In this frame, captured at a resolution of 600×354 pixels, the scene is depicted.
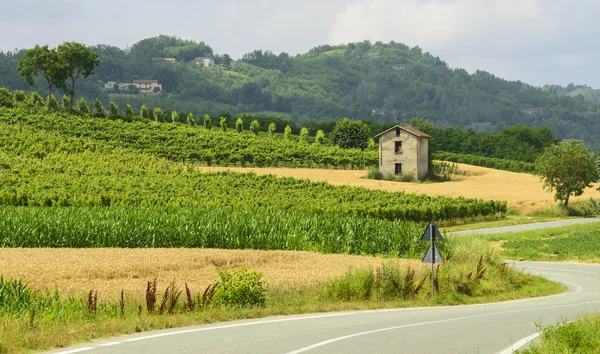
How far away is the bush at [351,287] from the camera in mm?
23469

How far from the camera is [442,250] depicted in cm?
3672

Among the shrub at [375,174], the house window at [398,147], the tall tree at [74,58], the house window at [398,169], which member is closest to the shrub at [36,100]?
the tall tree at [74,58]

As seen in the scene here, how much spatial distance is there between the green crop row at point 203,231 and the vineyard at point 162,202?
52 millimetres

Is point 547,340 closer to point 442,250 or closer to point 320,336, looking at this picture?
point 320,336

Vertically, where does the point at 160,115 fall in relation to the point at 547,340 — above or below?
above

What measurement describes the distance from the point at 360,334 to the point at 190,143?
85.6 m

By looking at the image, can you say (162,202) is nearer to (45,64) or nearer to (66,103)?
(45,64)

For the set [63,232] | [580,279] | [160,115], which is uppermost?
[160,115]

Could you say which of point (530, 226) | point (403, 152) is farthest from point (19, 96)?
point (530, 226)

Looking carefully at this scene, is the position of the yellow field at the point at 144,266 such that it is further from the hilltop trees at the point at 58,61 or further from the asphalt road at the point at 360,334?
the hilltop trees at the point at 58,61

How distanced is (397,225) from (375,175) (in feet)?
182

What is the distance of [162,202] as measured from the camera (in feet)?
187

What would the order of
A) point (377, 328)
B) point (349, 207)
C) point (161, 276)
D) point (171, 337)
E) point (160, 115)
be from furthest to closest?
point (160, 115) → point (349, 207) → point (161, 276) → point (377, 328) → point (171, 337)

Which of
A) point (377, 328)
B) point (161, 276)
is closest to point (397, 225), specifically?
point (161, 276)
